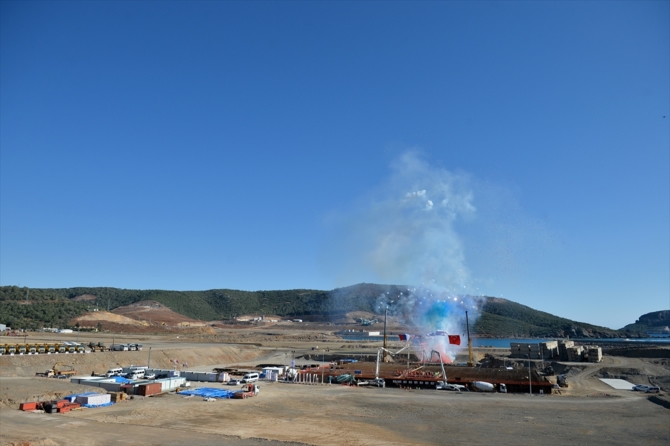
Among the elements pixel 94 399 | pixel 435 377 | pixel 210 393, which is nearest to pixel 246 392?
pixel 210 393

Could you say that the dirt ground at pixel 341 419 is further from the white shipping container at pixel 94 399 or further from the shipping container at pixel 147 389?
the white shipping container at pixel 94 399

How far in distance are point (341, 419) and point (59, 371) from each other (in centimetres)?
4219

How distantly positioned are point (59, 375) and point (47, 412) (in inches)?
972

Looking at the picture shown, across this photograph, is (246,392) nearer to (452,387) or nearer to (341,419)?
(341,419)

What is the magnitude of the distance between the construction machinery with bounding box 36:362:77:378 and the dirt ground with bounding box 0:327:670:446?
2.85 meters

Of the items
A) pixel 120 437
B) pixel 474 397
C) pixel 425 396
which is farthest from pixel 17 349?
pixel 474 397

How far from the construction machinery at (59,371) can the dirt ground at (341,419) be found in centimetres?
285

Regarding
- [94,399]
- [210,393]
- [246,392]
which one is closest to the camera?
[94,399]

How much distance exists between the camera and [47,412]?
117 feet

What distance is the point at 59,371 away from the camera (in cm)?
5869

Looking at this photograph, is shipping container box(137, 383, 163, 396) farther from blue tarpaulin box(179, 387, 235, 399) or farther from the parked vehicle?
the parked vehicle

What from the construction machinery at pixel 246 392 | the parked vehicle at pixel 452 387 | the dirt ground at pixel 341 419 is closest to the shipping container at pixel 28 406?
the dirt ground at pixel 341 419

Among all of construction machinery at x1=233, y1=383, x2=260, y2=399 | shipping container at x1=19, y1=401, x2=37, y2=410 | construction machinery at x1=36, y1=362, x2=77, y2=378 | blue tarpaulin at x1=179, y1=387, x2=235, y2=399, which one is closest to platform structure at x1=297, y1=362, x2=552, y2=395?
construction machinery at x1=233, y1=383, x2=260, y2=399

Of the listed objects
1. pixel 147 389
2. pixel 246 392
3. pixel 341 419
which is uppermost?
pixel 147 389
